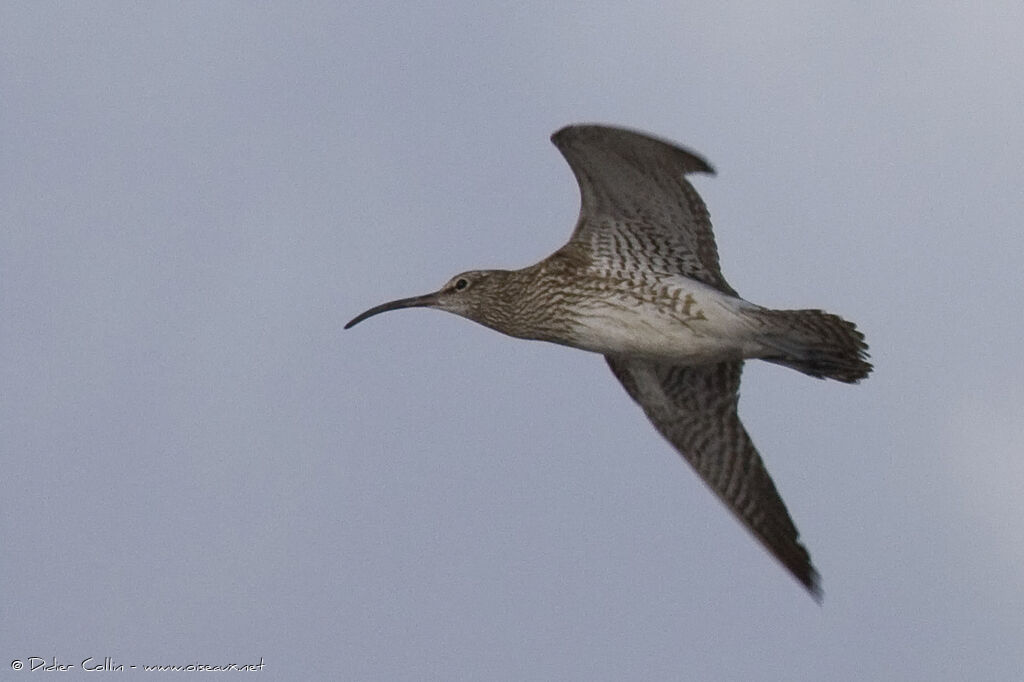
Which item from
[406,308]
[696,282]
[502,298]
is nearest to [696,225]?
[696,282]

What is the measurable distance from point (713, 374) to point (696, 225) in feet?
4.49

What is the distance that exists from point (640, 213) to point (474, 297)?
1.29 m

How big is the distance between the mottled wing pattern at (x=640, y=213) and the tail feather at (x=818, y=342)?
406 millimetres

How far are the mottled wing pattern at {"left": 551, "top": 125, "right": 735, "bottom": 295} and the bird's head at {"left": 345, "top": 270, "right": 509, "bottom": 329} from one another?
1.88 ft

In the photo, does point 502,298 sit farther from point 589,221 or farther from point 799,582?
point 799,582

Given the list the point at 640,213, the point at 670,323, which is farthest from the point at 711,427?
the point at 640,213

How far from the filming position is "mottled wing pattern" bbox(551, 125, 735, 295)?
1247 cm

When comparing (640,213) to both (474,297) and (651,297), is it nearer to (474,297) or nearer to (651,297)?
(651,297)

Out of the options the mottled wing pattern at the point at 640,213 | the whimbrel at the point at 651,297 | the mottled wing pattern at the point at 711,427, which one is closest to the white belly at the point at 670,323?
the whimbrel at the point at 651,297

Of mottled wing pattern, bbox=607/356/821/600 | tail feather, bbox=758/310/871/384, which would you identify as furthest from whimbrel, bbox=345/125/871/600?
mottled wing pattern, bbox=607/356/821/600

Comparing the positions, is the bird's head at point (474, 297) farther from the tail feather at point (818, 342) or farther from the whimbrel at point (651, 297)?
the tail feather at point (818, 342)

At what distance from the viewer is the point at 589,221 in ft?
42.7

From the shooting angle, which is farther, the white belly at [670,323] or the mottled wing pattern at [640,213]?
the white belly at [670,323]

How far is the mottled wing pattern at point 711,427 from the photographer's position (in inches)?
538
